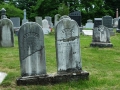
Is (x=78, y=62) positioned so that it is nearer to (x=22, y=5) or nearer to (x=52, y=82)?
(x=52, y=82)

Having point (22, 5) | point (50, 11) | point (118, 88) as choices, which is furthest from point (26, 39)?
point (22, 5)

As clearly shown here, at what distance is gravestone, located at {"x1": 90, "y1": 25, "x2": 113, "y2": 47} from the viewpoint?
1195 cm

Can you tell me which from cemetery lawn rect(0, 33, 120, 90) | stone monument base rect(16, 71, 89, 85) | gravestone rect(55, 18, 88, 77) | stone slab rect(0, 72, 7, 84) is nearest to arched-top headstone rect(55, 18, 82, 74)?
gravestone rect(55, 18, 88, 77)

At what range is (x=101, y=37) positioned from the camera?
12.0 m

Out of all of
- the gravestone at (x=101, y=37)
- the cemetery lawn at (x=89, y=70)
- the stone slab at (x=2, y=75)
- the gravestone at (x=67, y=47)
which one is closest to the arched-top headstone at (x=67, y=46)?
the gravestone at (x=67, y=47)

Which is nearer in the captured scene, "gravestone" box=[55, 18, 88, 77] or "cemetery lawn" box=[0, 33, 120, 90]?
"cemetery lawn" box=[0, 33, 120, 90]

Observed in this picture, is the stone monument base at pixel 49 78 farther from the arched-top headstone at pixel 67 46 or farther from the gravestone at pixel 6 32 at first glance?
the gravestone at pixel 6 32

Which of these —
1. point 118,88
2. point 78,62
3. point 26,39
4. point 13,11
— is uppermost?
point 13,11

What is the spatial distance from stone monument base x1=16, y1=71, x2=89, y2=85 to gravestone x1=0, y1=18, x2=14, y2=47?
19.3 ft

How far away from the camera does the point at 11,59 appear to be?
29.8 ft

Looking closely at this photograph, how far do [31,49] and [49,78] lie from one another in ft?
2.55

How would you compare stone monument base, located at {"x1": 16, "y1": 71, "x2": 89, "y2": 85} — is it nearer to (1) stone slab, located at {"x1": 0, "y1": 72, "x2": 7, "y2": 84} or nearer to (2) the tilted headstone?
(2) the tilted headstone

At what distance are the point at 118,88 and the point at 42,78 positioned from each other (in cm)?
169

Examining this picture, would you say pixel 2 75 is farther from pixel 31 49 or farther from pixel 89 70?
pixel 89 70
